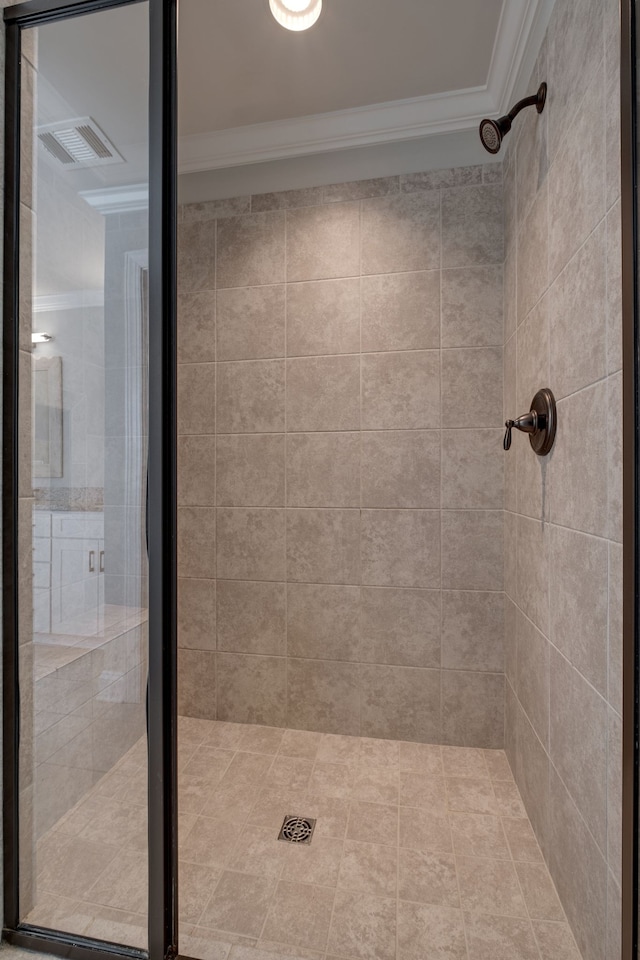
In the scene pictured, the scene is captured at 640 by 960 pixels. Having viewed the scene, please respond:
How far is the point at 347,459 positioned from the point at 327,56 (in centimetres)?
146

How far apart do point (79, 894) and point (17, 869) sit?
149 mm

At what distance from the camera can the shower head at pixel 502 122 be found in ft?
4.75

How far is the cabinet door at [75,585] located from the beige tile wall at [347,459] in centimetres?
123

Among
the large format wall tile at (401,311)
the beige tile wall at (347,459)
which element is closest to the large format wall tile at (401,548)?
the beige tile wall at (347,459)

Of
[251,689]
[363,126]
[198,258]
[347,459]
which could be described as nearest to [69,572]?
[347,459]

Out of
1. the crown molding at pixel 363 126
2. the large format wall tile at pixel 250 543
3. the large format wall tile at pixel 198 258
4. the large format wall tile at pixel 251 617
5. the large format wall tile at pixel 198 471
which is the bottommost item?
the large format wall tile at pixel 251 617

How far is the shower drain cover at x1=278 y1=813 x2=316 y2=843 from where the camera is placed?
153 centimetres

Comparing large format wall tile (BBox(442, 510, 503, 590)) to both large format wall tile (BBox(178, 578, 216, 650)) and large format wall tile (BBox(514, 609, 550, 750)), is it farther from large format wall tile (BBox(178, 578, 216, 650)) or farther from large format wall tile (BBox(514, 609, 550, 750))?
large format wall tile (BBox(178, 578, 216, 650))

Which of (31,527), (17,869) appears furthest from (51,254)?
(17,869)

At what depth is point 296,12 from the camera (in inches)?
56.0

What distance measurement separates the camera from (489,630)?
2.06 metres

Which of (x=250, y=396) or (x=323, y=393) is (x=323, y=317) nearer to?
(x=323, y=393)

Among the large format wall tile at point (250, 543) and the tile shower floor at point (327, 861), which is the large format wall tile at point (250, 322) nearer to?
the large format wall tile at point (250, 543)

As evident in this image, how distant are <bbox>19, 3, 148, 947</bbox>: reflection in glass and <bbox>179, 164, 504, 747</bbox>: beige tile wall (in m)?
1.22
